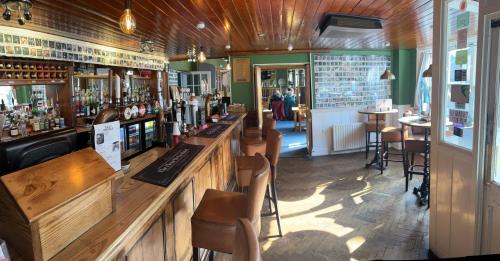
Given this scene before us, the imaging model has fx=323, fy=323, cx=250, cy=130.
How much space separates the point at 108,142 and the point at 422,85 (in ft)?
23.5

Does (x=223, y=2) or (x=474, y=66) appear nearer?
(x=474, y=66)

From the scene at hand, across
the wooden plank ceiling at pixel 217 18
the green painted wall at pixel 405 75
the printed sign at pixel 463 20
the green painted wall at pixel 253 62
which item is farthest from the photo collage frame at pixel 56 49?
the green painted wall at pixel 405 75

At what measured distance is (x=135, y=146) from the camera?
18.4 ft

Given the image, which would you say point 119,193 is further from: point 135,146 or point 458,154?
point 135,146

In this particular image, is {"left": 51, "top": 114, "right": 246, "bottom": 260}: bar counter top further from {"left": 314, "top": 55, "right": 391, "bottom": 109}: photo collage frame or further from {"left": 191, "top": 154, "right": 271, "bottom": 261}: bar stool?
{"left": 314, "top": 55, "right": 391, "bottom": 109}: photo collage frame

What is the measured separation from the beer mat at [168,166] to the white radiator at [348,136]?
16.6 feet

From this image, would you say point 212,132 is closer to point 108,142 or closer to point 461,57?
point 108,142

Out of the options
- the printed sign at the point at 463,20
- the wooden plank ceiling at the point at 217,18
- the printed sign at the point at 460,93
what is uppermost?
the wooden plank ceiling at the point at 217,18

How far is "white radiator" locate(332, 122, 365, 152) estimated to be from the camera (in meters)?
7.23

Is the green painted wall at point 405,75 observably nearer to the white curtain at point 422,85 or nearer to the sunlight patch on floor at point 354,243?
the white curtain at point 422,85

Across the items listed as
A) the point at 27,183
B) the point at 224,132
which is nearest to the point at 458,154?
A: the point at 224,132

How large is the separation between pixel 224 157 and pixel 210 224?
2413 mm

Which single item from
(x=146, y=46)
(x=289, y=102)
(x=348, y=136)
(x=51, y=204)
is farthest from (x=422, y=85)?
(x=51, y=204)

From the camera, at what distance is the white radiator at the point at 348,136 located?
723 centimetres
